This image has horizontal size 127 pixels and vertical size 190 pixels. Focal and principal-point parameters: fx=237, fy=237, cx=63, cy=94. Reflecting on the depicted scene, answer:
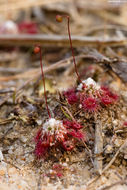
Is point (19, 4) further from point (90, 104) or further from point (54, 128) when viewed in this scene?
point (54, 128)

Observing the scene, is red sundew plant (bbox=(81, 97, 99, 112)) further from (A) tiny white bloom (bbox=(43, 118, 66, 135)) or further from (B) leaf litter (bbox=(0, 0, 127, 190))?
(A) tiny white bloom (bbox=(43, 118, 66, 135))

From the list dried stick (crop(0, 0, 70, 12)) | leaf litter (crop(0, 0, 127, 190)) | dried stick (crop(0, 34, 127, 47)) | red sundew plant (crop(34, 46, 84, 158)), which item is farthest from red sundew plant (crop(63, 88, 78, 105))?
dried stick (crop(0, 0, 70, 12))

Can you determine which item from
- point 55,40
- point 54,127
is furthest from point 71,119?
point 55,40

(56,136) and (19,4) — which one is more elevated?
(19,4)

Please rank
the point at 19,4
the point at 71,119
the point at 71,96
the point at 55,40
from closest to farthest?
the point at 71,119, the point at 71,96, the point at 55,40, the point at 19,4

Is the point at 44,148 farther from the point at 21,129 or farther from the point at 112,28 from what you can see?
the point at 112,28

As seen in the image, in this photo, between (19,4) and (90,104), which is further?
(19,4)

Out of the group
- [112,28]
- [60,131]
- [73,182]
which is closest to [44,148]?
[60,131]
